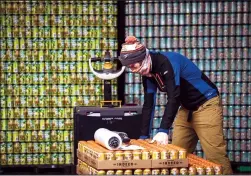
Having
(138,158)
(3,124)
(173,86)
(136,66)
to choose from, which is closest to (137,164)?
(138,158)

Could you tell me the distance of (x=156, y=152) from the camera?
Answer: 5023 millimetres

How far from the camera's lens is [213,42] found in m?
8.92

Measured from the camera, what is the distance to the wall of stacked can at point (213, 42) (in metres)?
8.87

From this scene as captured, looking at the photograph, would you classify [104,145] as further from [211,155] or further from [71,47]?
[71,47]

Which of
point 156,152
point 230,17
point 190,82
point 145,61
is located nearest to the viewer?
point 156,152

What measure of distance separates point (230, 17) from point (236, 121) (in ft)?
4.77

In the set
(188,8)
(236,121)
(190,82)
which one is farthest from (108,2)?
(190,82)

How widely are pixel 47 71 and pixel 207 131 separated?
134 inches

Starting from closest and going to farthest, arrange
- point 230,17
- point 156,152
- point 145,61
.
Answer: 1. point 156,152
2. point 145,61
3. point 230,17

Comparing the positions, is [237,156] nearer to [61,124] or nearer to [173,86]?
[61,124]

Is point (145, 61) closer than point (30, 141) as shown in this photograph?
Yes

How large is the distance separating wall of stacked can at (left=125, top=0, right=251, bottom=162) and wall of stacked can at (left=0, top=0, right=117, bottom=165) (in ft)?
1.38

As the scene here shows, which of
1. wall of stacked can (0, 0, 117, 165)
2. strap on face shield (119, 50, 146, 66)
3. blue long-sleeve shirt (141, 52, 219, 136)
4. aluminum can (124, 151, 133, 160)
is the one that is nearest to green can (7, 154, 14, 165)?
wall of stacked can (0, 0, 117, 165)

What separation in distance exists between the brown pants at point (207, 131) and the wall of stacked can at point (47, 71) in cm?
259
